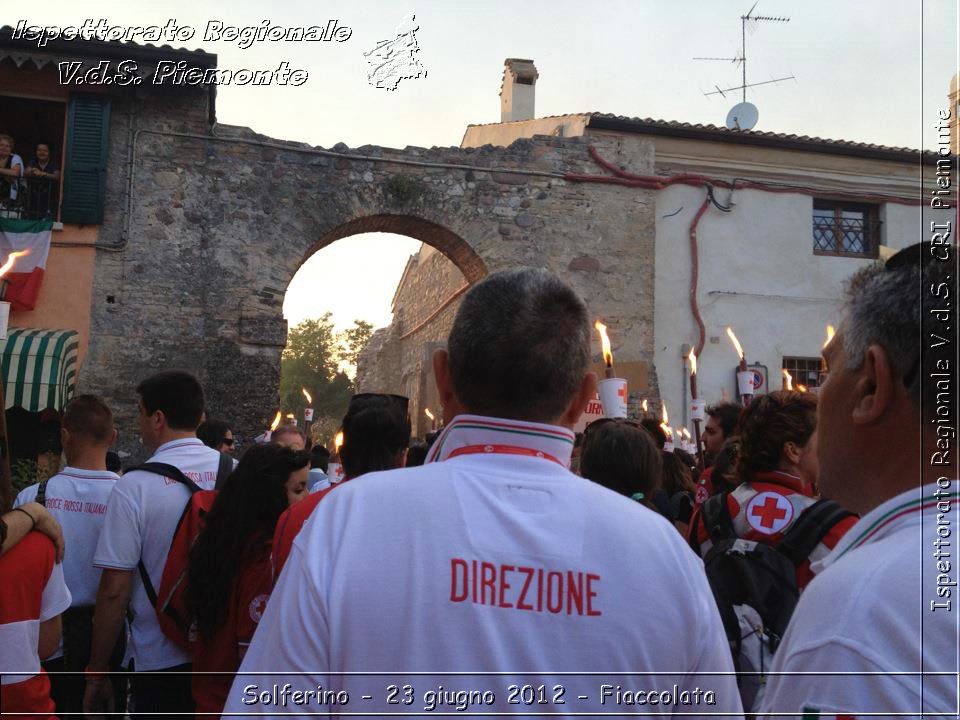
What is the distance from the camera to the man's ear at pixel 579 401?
1671mm

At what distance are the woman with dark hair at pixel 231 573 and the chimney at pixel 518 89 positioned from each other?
60.0 feet

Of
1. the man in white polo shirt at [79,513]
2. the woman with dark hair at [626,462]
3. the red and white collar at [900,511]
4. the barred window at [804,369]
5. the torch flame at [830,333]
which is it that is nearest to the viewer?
the red and white collar at [900,511]

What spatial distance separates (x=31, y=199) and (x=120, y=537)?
11.2 metres

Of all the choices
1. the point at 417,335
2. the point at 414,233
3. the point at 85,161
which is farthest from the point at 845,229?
the point at 85,161

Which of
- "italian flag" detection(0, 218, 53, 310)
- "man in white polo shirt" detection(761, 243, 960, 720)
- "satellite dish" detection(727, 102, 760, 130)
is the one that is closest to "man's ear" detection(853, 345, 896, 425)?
"man in white polo shirt" detection(761, 243, 960, 720)

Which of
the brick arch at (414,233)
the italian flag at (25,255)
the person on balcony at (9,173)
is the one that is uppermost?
the person on balcony at (9,173)

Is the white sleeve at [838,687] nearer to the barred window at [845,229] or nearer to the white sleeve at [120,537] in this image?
the white sleeve at [120,537]

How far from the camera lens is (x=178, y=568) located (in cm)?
346

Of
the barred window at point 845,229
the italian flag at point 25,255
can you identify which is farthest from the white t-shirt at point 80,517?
the barred window at point 845,229

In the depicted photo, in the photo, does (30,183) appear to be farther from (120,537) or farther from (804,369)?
(804,369)

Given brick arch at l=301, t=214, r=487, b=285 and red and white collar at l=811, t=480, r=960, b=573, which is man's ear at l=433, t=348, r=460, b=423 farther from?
brick arch at l=301, t=214, r=487, b=285

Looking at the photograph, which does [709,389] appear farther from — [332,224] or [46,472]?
[46,472]

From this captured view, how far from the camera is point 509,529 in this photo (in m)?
1.44

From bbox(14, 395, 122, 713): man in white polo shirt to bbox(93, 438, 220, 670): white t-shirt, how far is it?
17.0 inches
